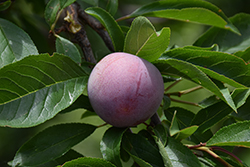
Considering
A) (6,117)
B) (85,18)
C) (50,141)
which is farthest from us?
(85,18)

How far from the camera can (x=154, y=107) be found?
650 mm

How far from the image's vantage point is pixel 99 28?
2.92ft

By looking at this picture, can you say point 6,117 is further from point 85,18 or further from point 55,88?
point 85,18

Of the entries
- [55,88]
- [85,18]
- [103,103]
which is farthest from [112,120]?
[85,18]

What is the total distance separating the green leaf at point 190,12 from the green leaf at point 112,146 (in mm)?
415

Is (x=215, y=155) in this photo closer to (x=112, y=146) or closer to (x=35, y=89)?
(x=112, y=146)

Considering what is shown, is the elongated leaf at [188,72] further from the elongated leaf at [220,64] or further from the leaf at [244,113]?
the leaf at [244,113]

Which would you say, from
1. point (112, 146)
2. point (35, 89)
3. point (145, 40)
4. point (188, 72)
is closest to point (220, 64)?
point (188, 72)

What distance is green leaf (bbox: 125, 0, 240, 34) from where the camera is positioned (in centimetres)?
85

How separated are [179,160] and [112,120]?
0.58 feet

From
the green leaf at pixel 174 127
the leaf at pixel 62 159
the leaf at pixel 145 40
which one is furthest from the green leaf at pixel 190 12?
the leaf at pixel 62 159

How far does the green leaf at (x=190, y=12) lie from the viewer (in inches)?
33.5

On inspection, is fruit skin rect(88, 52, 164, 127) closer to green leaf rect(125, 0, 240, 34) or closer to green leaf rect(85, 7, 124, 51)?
green leaf rect(85, 7, 124, 51)

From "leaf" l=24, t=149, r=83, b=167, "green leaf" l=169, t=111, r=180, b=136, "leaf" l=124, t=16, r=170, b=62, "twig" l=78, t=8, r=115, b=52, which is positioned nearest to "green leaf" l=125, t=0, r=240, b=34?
"twig" l=78, t=8, r=115, b=52
